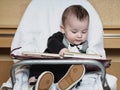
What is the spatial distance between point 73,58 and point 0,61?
91 centimetres

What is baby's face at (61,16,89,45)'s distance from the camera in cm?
166

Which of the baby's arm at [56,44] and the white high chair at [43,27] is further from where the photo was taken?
the white high chair at [43,27]

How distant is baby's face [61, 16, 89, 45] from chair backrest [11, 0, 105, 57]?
0.08 metres

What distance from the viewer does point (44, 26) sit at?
5.98 feet

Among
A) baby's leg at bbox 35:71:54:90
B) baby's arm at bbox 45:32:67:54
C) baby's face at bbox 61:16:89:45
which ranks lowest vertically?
baby's leg at bbox 35:71:54:90

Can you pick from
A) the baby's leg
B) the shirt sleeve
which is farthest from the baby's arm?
the baby's leg

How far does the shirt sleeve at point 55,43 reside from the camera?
1624 mm

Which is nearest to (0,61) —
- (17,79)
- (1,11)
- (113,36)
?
(1,11)

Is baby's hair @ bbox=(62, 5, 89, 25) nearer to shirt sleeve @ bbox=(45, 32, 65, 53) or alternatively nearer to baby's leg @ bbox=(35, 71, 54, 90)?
shirt sleeve @ bbox=(45, 32, 65, 53)

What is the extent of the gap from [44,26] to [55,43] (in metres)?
0.21

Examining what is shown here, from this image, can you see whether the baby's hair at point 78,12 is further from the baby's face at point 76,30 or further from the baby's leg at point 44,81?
the baby's leg at point 44,81

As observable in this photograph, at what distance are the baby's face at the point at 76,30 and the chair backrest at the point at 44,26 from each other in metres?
0.08

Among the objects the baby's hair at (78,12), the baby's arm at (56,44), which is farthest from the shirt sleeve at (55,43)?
the baby's hair at (78,12)

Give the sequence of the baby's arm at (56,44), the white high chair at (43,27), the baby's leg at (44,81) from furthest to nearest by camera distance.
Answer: the white high chair at (43,27) → the baby's arm at (56,44) → the baby's leg at (44,81)
